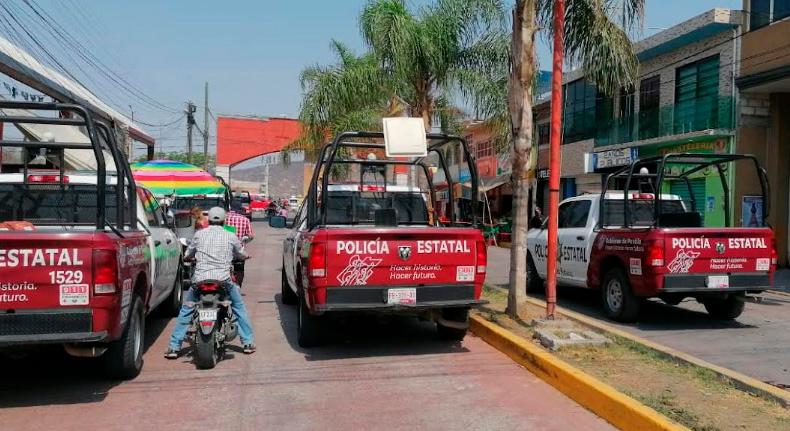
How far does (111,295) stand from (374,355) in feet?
9.42

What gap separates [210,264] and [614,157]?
61.7 feet

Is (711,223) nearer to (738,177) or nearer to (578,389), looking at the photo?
(738,177)

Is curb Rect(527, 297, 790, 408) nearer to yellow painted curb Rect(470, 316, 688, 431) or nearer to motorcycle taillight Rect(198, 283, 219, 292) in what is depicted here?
yellow painted curb Rect(470, 316, 688, 431)

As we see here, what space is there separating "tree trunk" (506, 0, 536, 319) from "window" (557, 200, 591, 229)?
2519 millimetres

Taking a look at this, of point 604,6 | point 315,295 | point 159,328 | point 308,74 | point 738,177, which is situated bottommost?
point 159,328

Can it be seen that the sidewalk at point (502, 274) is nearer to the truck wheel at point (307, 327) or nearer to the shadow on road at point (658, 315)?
the shadow on road at point (658, 315)

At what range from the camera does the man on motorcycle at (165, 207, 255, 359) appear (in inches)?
262

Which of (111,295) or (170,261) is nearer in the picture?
(111,295)

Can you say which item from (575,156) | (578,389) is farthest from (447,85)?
(575,156)

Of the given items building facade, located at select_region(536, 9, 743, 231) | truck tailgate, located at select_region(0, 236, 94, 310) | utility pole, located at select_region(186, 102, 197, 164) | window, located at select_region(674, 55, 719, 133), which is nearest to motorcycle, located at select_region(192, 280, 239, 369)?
truck tailgate, located at select_region(0, 236, 94, 310)

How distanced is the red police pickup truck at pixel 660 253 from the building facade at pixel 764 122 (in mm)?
8483

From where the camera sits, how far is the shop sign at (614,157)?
21.9m

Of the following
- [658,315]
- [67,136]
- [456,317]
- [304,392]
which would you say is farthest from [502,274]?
[67,136]

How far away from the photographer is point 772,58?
54.4 feet
